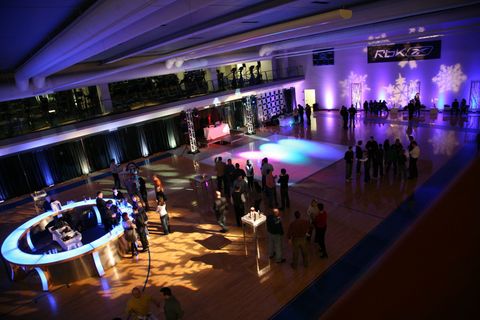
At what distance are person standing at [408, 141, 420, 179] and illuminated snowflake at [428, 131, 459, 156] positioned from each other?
302 cm

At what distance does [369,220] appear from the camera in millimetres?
8938

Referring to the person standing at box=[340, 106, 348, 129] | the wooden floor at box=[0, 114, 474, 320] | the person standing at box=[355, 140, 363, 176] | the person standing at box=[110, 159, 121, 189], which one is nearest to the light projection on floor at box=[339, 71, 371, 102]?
the person standing at box=[340, 106, 348, 129]

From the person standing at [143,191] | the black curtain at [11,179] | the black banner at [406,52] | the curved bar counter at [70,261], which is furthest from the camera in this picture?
the black banner at [406,52]

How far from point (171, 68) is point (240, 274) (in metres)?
10.6

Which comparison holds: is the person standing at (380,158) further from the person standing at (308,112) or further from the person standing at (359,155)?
the person standing at (308,112)

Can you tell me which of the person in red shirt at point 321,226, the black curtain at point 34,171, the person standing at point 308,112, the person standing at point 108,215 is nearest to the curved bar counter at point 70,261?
the person standing at point 108,215

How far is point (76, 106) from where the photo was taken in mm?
16594

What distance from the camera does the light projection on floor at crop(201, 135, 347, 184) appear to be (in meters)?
13.6

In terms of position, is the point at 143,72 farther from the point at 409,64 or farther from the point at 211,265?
the point at 409,64

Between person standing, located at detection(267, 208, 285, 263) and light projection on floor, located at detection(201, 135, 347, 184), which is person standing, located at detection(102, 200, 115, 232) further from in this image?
light projection on floor, located at detection(201, 135, 347, 184)

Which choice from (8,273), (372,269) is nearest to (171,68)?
(8,273)

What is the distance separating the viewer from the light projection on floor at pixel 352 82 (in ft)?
73.4

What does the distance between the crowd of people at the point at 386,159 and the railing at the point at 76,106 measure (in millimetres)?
10582

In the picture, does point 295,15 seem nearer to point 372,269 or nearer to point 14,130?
point 372,269
